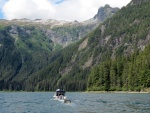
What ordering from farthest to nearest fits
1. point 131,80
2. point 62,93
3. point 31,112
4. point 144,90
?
1. point 131,80
2. point 144,90
3. point 62,93
4. point 31,112

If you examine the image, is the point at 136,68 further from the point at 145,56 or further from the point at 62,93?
the point at 62,93

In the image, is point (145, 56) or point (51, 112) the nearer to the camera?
point (51, 112)

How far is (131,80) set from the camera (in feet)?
642

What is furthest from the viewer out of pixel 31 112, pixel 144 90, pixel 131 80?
pixel 131 80

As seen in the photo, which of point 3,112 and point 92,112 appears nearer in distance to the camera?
point 92,112

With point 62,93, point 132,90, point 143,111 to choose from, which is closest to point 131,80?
point 132,90

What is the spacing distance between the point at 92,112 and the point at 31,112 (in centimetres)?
1388

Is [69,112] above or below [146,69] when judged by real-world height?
below

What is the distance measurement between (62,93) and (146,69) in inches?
2401

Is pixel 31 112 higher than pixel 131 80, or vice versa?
pixel 131 80

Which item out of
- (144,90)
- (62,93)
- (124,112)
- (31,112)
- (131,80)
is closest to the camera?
(124,112)

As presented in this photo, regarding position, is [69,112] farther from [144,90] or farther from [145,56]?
[145,56]

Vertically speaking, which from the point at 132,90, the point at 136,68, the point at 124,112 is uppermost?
the point at 136,68

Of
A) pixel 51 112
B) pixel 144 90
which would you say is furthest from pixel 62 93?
pixel 51 112
